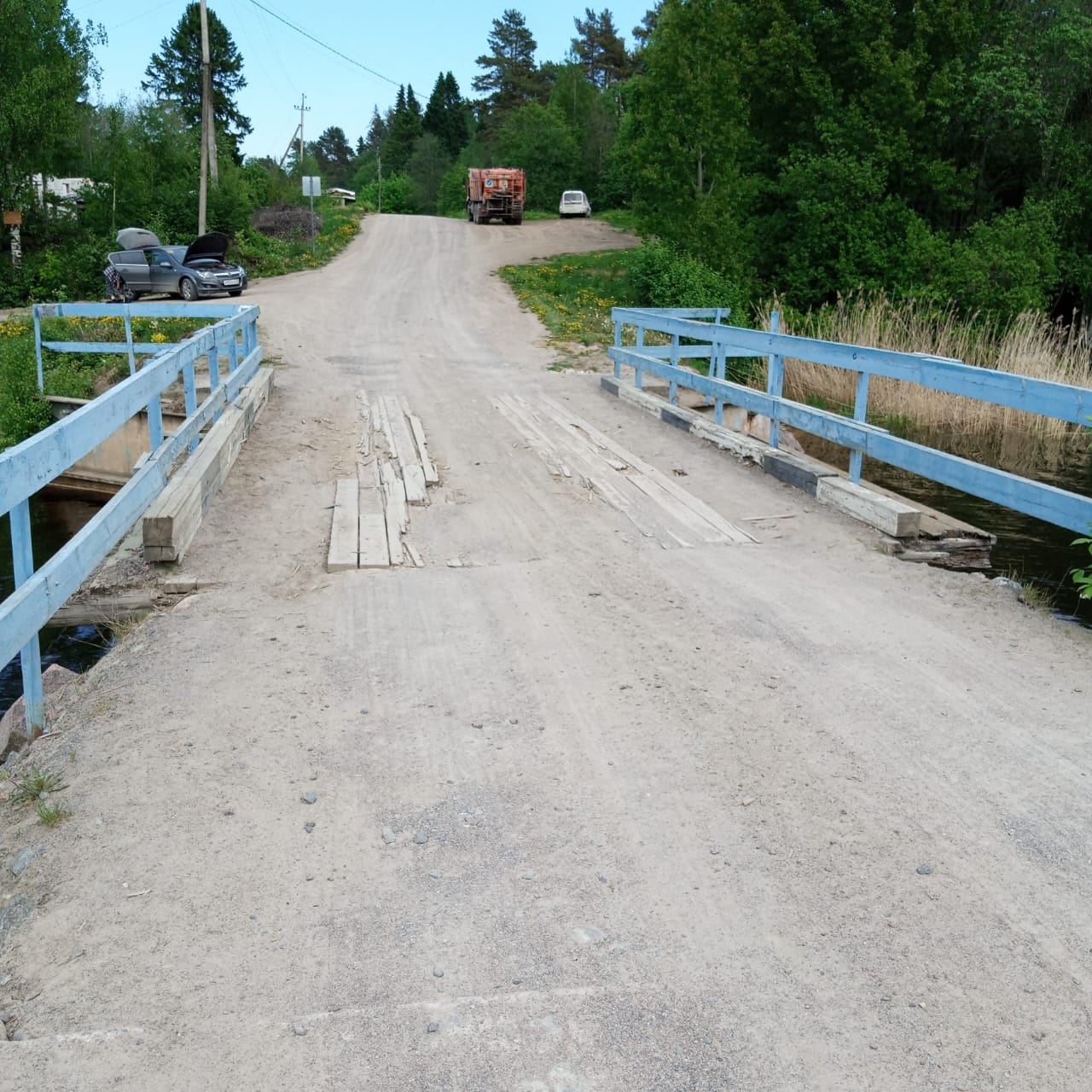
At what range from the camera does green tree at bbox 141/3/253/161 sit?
73.1 m

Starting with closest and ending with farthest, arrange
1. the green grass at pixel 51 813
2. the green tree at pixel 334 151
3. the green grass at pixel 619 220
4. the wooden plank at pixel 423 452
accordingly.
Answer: the green grass at pixel 51 813
the wooden plank at pixel 423 452
the green grass at pixel 619 220
the green tree at pixel 334 151

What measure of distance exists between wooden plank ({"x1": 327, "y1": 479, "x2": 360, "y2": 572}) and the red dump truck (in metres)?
43.0

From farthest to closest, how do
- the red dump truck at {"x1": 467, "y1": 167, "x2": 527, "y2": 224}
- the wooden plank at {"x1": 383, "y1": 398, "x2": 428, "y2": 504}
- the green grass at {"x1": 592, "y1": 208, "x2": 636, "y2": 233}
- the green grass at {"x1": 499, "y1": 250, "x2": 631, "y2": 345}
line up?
the red dump truck at {"x1": 467, "y1": 167, "x2": 527, "y2": 224} → the green grass at {"x1": 592, "y1": 208, "x2": 636, "y2": 233} → the green grass at {"x1": 499, "y1": 250, "x2": 631, "y2": 345} → the wooden plank at {"x1": 383, "y1": 398, "x2": 428, "y2": 504}

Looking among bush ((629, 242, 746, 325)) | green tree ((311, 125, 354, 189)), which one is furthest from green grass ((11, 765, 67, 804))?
green tree ((311, 125, 354, 189))

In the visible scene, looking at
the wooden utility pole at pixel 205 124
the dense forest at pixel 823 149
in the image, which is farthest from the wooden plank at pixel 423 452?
the wooden utility pole at pixel 205 124

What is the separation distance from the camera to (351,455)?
34.1 ft

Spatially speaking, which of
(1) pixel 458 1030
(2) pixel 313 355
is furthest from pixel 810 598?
(2) pixel 313 355

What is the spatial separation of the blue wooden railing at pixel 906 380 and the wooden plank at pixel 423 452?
10.4 feet

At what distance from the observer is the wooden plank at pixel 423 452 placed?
30.8ft

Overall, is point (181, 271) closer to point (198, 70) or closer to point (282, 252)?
point (282, 252)

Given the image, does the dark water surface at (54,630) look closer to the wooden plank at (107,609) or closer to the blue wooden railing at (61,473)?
the wooden plank at (107,609)

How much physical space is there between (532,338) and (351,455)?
432 inches

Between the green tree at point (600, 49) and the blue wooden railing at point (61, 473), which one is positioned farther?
the green tree at point (600, 49)

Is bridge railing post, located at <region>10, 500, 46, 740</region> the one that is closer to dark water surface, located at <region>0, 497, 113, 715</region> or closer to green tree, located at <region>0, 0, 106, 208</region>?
dark water surface, located at <region>0, 497, 113, 715</region>
